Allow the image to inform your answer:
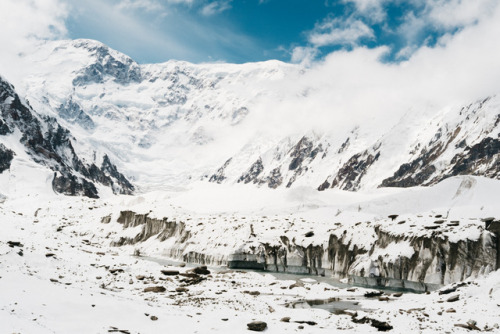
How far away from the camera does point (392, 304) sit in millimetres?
36656

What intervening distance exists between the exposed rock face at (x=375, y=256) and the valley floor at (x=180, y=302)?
26.4 ft

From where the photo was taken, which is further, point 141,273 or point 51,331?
point 141,273

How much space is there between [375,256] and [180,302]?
30.1 m

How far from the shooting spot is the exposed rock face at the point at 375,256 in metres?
47.7

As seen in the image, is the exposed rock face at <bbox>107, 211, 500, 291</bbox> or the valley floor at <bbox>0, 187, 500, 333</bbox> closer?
the valley floor at <bbox>0, 187, 500, 333</bbox>

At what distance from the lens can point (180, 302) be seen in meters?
34.0

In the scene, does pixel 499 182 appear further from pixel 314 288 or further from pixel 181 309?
pixel 181 309

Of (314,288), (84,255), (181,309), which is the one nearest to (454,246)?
(314,288)

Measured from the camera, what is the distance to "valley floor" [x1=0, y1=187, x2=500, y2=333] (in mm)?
22609

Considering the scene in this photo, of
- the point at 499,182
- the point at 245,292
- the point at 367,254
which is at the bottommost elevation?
the point at 245,292

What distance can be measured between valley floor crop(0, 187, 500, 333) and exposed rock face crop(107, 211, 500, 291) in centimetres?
805

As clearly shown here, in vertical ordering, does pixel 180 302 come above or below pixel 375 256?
below

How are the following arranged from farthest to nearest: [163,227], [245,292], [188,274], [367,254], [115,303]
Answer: [163,227], [367,254], [188,274], [245,292], [115,303]

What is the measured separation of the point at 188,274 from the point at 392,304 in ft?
74.4
